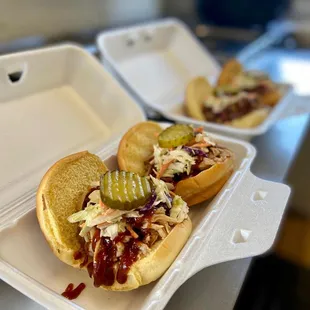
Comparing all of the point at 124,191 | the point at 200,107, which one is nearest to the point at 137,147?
the point at 124,191

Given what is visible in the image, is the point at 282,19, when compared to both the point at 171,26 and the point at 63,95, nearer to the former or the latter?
the point at 171,26

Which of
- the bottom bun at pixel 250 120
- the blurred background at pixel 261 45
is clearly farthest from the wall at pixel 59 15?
the bottom bun at pixel 250 120

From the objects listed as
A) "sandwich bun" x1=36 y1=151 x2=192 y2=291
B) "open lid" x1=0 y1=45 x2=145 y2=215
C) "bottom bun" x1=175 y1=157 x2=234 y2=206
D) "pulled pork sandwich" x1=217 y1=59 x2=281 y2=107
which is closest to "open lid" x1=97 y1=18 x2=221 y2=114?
"pulled pork sandwich" x1=217 y1=59 x2=281 y2=107

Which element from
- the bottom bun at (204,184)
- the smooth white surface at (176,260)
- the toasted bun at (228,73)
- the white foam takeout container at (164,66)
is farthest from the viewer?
the toasted bun at (228,73)

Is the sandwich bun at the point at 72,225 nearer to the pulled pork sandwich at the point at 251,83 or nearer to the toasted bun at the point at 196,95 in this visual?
the toasted bun at the point at 196,95

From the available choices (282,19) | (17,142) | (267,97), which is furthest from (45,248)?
(282,19)
